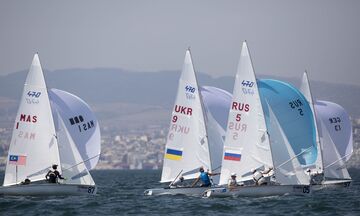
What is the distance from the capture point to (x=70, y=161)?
42.5 metres

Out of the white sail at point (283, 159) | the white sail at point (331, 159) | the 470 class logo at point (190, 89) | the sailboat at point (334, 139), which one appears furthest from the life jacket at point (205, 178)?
the white sail at point (331, 159)

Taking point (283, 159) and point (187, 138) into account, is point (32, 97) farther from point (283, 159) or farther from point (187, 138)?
point (283, 159)

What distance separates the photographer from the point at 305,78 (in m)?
52.2

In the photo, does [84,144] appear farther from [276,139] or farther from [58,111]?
[276,139]

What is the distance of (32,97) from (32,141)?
205cm

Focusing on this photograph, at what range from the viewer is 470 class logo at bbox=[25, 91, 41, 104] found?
4153 cm

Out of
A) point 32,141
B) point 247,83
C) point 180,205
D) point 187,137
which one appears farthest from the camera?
point 187,137

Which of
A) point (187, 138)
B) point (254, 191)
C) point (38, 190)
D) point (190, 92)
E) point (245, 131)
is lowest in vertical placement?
point (38, 190)

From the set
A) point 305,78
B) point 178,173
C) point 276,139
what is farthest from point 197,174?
point 305,78

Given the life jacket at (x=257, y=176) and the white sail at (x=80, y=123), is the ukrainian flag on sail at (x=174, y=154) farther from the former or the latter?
the life jacket at (x=257, y=176)

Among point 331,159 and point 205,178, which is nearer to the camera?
point 205,178

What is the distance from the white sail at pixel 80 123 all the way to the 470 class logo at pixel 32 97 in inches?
69.9

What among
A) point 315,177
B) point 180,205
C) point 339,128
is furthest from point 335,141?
point 180,205

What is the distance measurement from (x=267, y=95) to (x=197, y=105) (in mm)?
3345
